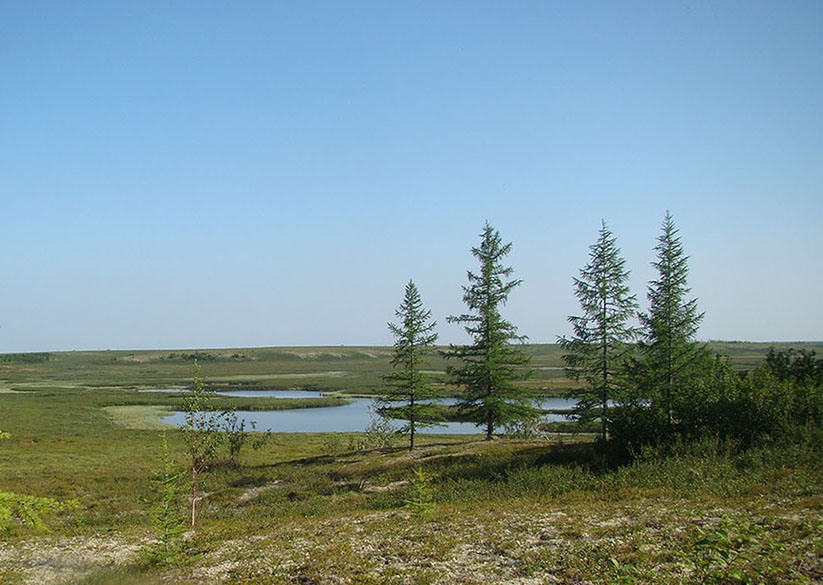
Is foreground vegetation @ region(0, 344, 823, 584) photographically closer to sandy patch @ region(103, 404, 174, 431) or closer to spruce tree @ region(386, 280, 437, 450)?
spruce tree @ region(386, 280, 437, 450)

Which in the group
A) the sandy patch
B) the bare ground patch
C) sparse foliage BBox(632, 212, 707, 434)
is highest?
sparse foliage BBox(632, 212, 707, 434)

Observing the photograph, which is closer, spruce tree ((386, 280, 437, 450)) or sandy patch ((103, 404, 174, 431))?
spruce tree ((386, 280, 437, 450))

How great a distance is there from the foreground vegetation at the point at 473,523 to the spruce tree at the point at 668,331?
6.52 metres

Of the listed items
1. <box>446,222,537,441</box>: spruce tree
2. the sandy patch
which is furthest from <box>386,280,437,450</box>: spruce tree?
the sandy patch

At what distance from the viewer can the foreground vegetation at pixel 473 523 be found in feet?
35.9

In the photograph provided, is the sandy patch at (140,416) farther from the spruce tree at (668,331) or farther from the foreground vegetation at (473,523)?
the spruce tree at (668,331)

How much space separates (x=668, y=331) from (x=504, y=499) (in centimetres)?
1703

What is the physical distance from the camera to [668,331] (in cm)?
3178

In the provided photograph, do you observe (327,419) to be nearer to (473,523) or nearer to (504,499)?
(504,499)

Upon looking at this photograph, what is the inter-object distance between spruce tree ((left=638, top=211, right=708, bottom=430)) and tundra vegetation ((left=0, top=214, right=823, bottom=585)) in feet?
0.38

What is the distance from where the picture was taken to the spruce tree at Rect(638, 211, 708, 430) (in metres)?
31.4

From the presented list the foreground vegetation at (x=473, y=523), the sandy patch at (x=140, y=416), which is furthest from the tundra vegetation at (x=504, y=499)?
the sandy patch at (x=140, y=416)

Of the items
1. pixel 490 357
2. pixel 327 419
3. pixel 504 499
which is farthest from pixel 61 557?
pixel 327 419

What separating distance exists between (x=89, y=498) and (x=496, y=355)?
23459 millimetres
